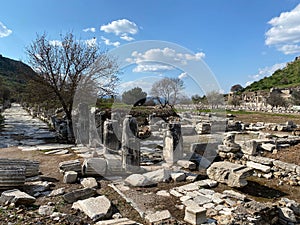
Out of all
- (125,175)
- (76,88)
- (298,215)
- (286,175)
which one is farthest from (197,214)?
(76,88)

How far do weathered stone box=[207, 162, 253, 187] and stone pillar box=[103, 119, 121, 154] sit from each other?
12.8ft

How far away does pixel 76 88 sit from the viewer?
45.0ft

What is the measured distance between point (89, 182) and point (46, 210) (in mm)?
1758

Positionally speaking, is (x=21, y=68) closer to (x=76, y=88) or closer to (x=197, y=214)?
(x=76, y=88)

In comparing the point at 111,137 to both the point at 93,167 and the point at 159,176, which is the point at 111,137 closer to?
the point at 93,167

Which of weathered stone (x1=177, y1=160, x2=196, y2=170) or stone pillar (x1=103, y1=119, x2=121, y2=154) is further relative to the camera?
stone pillar (x1=103, y1=119, x2=121, y2=154)

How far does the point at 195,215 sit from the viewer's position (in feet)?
14.9

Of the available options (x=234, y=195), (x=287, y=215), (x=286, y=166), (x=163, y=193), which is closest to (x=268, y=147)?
(x=286, y=166)

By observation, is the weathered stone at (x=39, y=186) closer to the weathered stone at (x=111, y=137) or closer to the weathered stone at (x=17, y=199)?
the weathered stone at (x=17, y=199)

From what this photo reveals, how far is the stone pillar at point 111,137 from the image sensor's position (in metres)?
9.36

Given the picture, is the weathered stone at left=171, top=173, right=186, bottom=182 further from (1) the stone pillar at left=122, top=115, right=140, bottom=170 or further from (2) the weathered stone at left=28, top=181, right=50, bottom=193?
(2) the weathered stone at left=28, top=181, right=50, bottom=193

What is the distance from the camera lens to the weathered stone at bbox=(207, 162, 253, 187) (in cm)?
655

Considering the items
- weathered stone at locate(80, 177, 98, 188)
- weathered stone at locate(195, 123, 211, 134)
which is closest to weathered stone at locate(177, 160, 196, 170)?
weathered stone at locate(80, 177, 98, 188)

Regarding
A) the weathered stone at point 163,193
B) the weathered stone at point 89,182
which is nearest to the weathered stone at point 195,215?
the weathered stone at point 163,193
